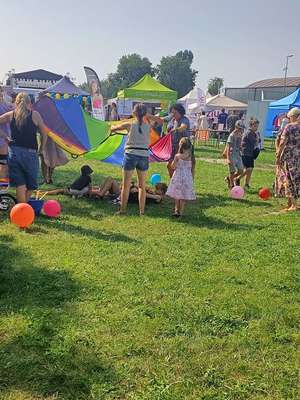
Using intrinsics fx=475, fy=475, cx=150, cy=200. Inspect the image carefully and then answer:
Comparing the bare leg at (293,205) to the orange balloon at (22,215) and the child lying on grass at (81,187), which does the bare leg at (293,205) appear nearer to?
the child lying on grass at (81,187)

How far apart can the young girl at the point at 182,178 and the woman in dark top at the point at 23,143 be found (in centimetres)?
221

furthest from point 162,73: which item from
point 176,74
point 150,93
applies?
point 150,93

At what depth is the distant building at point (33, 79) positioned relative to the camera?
42022 millimetres

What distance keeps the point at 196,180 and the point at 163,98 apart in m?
13.9

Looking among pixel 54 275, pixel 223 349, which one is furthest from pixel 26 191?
pixel 223 349

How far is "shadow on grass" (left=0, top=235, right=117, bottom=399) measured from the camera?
9.91 feet

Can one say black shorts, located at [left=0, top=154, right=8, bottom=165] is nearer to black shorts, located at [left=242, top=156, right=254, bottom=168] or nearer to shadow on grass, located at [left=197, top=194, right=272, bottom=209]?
shadow on grass, located at [left=197, top=194, right=272, bottom=209]

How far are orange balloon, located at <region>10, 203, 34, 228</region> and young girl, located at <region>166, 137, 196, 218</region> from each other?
239cm

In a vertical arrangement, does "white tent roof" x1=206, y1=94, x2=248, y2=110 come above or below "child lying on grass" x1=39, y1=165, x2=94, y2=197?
→ above

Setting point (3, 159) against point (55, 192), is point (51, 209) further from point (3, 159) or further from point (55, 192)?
point (55, 192)

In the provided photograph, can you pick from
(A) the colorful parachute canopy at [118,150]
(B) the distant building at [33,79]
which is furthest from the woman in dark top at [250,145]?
(B) the distant building at [33,79]

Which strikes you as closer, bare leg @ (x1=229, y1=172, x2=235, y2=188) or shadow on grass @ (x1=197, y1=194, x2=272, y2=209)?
shadow on grass @ (x1=197, y1=194, x2=272, y2=209)

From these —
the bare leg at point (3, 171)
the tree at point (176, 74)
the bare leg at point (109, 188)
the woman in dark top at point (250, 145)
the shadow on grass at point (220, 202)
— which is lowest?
the shadow on grass at point (220, 202)

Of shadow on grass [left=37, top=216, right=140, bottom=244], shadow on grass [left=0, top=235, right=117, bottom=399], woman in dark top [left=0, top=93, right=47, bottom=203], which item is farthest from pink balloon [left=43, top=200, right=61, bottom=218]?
shadow on grass [left=0, top=235, right=117, bottom=399]
